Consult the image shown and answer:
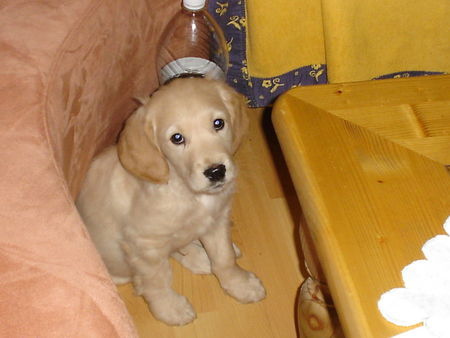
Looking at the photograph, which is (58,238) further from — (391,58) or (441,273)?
(391,58)

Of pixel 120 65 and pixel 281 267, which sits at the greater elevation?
pixel 120 65

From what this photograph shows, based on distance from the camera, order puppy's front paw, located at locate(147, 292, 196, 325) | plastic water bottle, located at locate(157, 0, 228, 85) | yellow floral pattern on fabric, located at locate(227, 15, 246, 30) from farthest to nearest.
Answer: plastic water bottle, located at locate(157, 0, 228, 85) → yellow floral pattern on fabric, located at locate(227, 15, 246, 30) → puppy's front paw, located at locate(147, 292, 196, 325)

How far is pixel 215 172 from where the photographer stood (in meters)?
1.45

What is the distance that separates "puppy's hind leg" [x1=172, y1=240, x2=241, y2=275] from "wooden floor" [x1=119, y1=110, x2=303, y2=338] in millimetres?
33

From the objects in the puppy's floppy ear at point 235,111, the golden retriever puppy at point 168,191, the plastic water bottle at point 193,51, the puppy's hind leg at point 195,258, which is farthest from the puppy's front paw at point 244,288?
the plastic water bottle at point 193,51

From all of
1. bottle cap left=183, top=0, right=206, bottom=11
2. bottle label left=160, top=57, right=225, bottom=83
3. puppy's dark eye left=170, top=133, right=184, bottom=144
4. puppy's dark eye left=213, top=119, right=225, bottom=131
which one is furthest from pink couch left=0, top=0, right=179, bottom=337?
bottle label left=160, top=57, right=225, bottom=83

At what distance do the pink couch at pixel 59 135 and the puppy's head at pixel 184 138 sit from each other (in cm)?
15

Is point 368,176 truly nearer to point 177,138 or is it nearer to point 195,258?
point 177,138

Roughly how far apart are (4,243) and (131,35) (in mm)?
952

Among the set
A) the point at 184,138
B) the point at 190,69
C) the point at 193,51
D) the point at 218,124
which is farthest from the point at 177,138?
the point at 193,51

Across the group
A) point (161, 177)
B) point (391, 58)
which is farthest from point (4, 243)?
point (391, 58)

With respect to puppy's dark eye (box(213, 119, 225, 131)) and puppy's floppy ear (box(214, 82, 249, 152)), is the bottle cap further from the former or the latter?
puppy's dark eye (box(213, 119, 225, 131))

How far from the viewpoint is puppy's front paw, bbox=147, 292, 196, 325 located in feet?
6.40

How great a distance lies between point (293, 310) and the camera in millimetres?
2057
